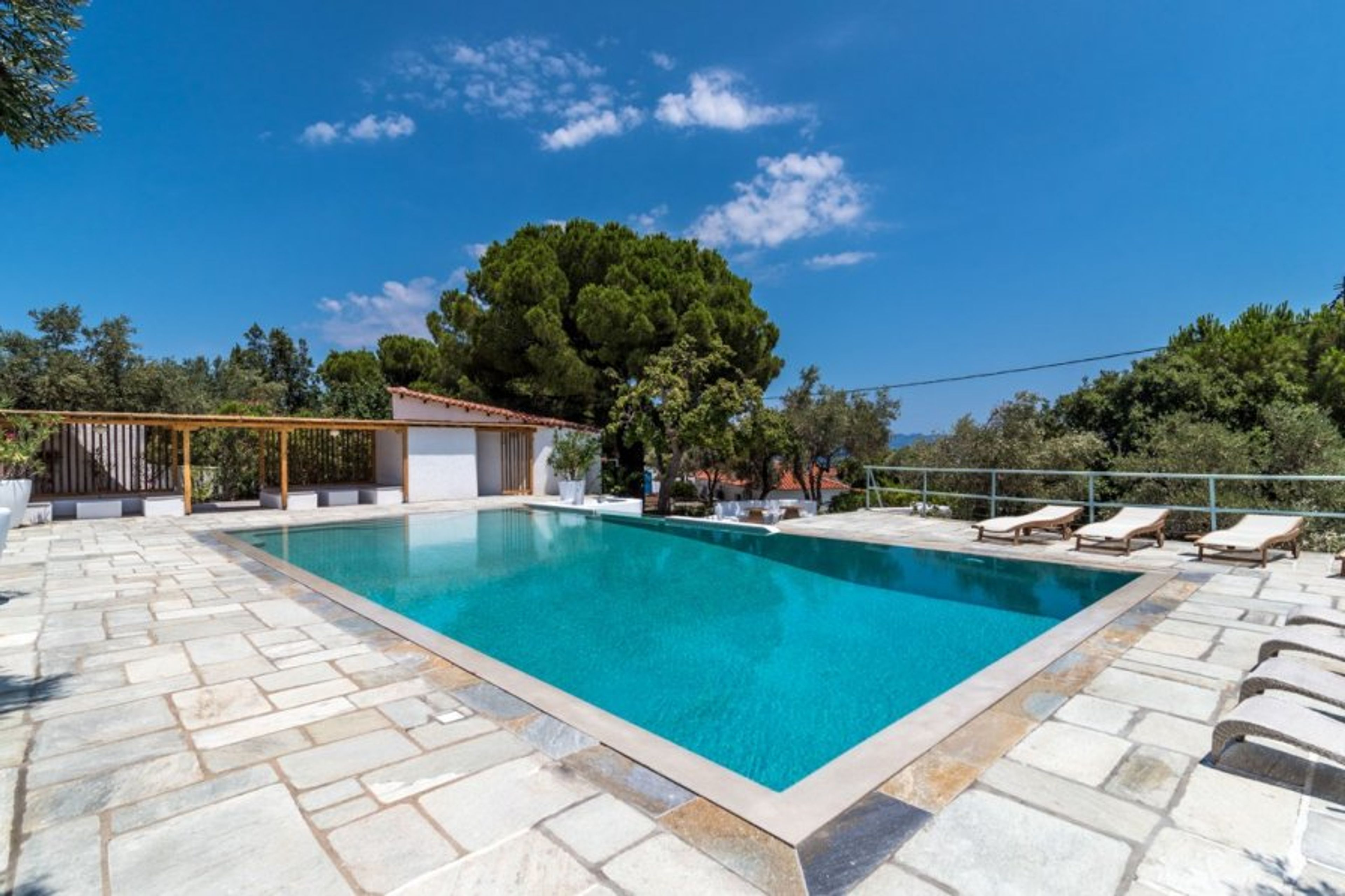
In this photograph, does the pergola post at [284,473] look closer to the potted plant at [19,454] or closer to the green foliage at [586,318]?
the potted plant at [19,454]

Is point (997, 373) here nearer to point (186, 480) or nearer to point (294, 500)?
point (294, 500)

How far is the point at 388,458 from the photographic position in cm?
1853

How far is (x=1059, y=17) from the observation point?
44.2 feet

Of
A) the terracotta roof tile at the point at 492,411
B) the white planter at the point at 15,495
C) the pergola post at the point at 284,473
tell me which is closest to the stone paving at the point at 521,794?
the white planter at the point at 15,495

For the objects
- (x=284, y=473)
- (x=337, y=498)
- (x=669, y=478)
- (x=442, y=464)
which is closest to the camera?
(x=284, y=473)

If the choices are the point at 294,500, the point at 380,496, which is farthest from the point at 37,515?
the point at 380,496

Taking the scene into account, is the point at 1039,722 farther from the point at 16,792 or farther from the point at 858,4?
the point at 858,4

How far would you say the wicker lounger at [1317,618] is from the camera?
162 inches

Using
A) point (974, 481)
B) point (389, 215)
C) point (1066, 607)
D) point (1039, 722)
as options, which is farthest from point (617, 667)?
point (389, 215)

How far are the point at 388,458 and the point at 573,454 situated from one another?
5.47m

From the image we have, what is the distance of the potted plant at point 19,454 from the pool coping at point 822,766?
5663 mm

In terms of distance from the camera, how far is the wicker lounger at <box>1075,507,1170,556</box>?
329 inches

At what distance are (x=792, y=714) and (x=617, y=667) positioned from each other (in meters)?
1.51

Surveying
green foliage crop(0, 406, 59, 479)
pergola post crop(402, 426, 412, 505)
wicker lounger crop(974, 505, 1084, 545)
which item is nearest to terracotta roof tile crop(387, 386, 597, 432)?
pergola post crop(402, 426, 412, 505)
